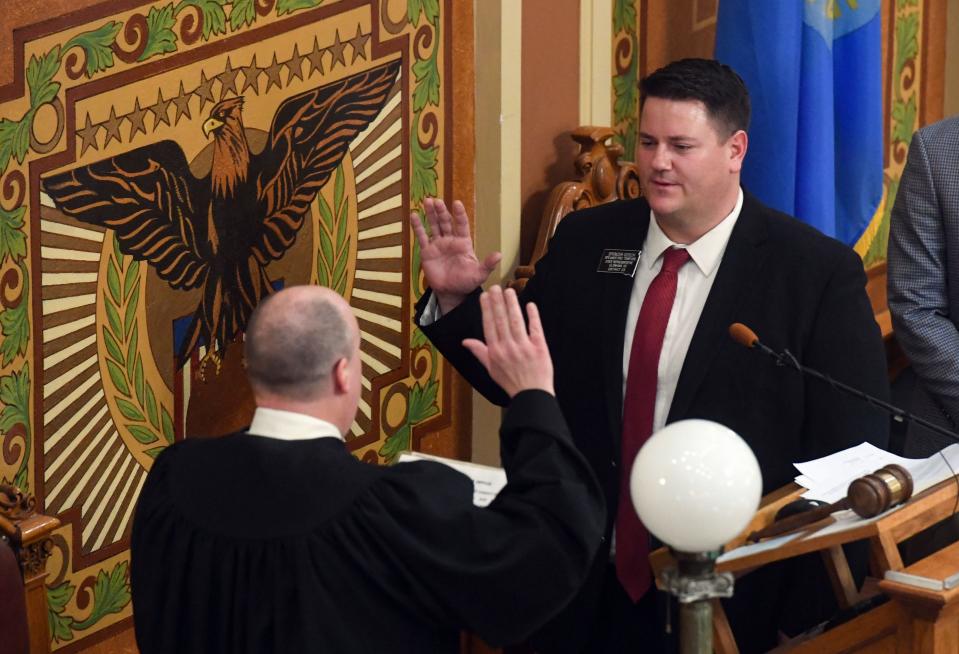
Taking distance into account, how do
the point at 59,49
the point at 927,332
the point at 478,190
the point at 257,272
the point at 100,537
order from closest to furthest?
the point at 59,49, the point at 100,537, the point at 257,272, the point at 927,332, the point at 478,190

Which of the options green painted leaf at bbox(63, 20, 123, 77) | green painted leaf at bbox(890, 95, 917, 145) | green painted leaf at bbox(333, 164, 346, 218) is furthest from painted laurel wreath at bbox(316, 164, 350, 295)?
green painted leaf at bbox(890, 95, 917, 145)

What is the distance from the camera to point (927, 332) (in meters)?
3.57

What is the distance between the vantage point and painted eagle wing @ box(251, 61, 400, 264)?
10.8ft

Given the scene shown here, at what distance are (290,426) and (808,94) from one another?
2.46 meters

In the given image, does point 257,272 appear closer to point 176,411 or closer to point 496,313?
point 176,411

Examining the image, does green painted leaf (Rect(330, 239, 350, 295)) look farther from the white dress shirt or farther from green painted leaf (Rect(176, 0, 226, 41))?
the white dress shirt

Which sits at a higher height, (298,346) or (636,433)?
(298,346)

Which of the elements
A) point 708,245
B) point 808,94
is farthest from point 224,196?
point 808,94

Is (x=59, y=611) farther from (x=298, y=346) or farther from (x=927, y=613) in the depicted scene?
(x=927, y=613)

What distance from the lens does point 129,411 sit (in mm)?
3059

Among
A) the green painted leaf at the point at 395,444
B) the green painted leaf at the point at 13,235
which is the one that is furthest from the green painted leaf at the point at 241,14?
the green painted leaf at the point at 395,444

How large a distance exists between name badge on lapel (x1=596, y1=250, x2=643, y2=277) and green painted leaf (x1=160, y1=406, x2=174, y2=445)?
98cm

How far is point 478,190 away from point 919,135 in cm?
111

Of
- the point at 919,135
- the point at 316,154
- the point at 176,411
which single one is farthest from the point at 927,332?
the point at 176,411
